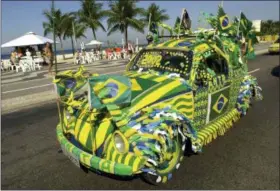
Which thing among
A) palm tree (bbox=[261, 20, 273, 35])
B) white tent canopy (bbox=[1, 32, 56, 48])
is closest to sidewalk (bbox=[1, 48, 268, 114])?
white tent canopy (bbox=[1, 32, 56, 48])

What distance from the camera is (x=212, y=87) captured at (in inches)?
209

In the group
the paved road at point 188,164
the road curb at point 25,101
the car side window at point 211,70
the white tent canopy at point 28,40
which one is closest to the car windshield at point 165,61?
the car side window at point 211,70

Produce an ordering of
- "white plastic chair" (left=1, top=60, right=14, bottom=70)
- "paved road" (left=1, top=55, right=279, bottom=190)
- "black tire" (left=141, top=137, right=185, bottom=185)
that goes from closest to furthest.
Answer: "black tire" (left=141, top=137, right=185, bottom=185) < "paved road" (left=1, top=55, right=279, bottom=190) < "white plastic chair" (left=1, top=60, right=14, bottom=70)

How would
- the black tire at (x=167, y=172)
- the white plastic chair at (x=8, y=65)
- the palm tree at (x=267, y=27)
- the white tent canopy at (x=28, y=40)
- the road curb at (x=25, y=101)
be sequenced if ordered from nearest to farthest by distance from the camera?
1. the black tire at (x=167, y=172)
2. the road curb at (x=25, y=101)
3. the white tent canopy at (x=28, y=40)
4. the white plastic chair at (x=8, y=65)
5. the palm tree at (x=267, y=27)

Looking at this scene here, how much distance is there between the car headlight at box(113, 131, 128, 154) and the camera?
3.62 metres

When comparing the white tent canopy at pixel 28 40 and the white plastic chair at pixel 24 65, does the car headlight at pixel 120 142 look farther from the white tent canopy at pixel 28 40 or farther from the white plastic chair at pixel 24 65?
→ the white plastic chair at pixel 24 65

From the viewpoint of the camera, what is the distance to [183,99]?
4547 mm

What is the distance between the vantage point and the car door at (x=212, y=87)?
16.6 feet

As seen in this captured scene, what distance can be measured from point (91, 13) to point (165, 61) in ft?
117

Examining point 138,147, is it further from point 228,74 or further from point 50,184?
point 228,74

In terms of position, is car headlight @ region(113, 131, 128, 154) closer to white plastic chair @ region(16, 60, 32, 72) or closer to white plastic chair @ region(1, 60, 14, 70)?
white plastic chair @ region(16, 60, 32, 72)

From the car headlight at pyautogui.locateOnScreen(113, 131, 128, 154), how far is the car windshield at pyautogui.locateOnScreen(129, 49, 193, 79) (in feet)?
6.06

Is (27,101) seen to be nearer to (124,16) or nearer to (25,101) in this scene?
(25,101)

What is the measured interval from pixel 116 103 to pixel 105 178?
1.46 m
